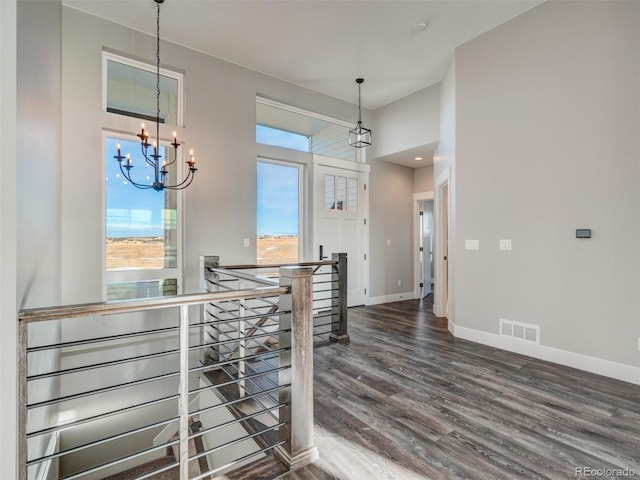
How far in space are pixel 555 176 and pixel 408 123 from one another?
262 cm

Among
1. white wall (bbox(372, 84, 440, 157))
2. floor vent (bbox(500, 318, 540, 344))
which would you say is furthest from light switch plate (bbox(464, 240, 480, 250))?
white wall (bbox(372, 84, 440, 157))

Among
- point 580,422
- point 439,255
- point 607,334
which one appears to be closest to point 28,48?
point 580,422

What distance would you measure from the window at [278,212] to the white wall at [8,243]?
3.39 meters

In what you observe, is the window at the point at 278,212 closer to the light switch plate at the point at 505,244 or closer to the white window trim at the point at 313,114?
the white window trim at the point at 313,114

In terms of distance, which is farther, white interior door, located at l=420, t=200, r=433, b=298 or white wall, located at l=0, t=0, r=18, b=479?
white interior door, located at l=420, t=200, r=433, b=298

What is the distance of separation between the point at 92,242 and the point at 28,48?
2198 millimetres

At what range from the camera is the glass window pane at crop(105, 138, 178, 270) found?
3.47 meters

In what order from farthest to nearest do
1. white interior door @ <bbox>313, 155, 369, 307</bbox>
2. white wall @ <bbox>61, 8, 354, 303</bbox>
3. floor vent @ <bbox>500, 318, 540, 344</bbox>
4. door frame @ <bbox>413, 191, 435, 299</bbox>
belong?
door frame @ <bbox>413, 191, 435, 299</bbox> < white interior door @ <bbox>313, 155, 369, 307</bbox> < floor vent @ <bbox>500, 318, 540, 344</bbox> < white wall @ <bbox>61, 8, 354, 303</bbox>

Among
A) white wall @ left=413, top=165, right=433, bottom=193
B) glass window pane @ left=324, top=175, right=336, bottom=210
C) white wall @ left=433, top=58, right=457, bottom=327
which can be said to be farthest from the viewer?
white wall @ left=413, top=165, right=433, bottom=193

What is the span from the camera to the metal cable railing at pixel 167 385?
53.6 inches

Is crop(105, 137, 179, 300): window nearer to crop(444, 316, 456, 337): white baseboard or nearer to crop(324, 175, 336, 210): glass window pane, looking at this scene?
crop(324, 175, 336, 210): glass window pane

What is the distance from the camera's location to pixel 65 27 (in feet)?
10.4

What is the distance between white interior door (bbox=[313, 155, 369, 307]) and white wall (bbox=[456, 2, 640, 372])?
200 centimetres

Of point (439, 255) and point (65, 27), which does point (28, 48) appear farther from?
point (439, 255)
